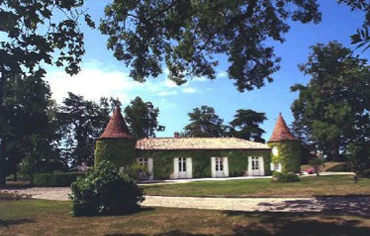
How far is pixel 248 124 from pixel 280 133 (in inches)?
1327

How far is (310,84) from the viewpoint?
4862 centimetres

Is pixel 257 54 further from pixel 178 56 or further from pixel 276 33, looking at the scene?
pixel 178 56

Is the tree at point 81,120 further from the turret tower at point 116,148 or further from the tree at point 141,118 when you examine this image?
the turret tower at point 116,148

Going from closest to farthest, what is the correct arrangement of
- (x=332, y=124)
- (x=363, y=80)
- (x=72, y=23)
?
(x=363, y=80) < (x=72, y=23) < (x=332, y=124)

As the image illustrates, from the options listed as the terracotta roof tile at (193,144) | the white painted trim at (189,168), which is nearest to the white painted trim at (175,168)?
the white painted trim at (189,168)

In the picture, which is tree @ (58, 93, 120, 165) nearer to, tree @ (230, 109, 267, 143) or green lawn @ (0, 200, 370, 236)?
tree @ (230, 109, 267, 143)

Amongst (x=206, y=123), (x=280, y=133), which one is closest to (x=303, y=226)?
(x=280, y=133)

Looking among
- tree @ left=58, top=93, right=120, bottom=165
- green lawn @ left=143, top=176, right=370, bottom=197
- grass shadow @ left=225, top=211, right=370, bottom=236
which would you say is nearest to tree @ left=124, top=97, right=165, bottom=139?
tree @ left=58, top=93, right=120, bottom=165

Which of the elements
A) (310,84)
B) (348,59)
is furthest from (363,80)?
(310,84)

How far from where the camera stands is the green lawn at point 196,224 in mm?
9148

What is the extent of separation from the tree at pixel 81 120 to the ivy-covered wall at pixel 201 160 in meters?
28.6

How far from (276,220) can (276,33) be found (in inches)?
337

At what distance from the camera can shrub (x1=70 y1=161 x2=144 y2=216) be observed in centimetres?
1273

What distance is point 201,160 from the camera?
3831 cm
